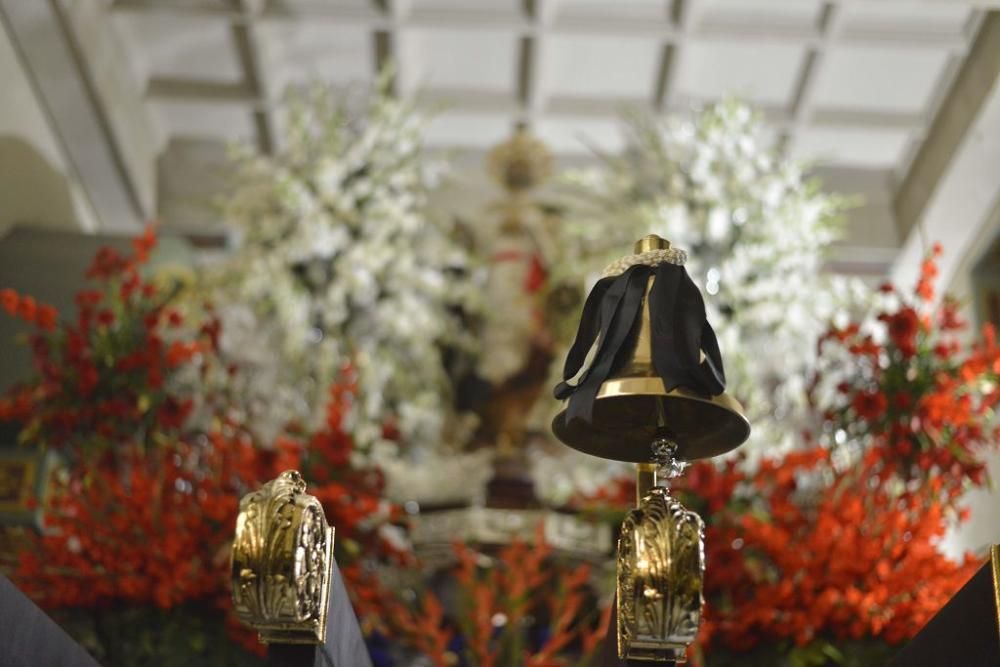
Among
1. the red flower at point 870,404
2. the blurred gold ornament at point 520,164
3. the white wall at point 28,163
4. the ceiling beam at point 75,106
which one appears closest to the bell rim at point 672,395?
the red flower at point 870,404

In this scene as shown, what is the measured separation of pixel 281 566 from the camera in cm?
149

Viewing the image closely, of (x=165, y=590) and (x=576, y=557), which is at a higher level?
(x=576, y=557)

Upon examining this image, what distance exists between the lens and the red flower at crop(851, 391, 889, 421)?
9.53ft

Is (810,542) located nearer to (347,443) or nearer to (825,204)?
(347,443)

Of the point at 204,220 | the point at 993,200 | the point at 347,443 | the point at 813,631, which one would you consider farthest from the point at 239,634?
the point at 204,220

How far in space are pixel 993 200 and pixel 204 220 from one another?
3.36m

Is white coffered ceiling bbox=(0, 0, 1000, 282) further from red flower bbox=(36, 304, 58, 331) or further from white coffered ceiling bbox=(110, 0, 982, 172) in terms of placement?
red flower bbox=(36, 304, 58, 331)

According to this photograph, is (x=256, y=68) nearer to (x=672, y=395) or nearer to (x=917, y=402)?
(x=917, y=402)

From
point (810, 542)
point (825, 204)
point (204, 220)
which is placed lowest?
point (810, 542)

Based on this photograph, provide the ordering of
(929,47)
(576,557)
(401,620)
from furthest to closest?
(929,47), (576,557), (401,620)

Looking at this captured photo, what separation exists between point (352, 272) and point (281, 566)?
8.96 ft

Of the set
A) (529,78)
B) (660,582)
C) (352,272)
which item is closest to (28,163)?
(352,272)

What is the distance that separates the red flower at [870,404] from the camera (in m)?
2.90

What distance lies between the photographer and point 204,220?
603 centimetres
